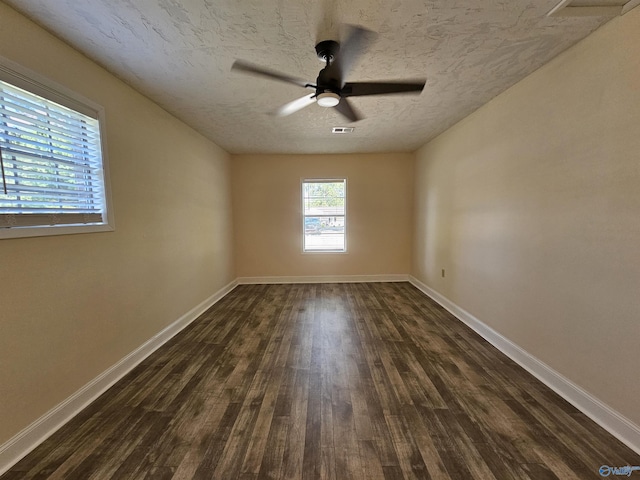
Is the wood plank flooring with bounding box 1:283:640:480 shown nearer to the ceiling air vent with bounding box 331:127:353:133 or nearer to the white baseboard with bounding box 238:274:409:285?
the white baseboard with bounding box 238:274:409:285

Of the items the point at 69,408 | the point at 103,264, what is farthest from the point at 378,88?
the point at 69,408

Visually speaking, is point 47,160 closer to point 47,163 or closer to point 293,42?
point 47,163

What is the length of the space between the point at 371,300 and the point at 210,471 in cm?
304

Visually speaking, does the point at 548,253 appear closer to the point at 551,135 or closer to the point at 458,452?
the point at 551,135

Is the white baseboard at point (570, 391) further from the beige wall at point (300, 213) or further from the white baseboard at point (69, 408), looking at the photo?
the white baseboard at point (69, 408)

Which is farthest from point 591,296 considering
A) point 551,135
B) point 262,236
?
point 262,236

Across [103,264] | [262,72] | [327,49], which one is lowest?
[103,264]

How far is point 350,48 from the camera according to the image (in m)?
1.79

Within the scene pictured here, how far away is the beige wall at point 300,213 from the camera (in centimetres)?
497

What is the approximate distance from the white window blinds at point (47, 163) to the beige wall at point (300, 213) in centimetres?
307

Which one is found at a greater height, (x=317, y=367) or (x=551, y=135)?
(x=551, y=135)

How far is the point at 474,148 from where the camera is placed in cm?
298

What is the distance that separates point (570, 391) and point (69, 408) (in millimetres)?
3452

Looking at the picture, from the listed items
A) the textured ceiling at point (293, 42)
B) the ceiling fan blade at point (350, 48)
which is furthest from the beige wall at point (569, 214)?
the ceiling fan blade at point (350, 48)
